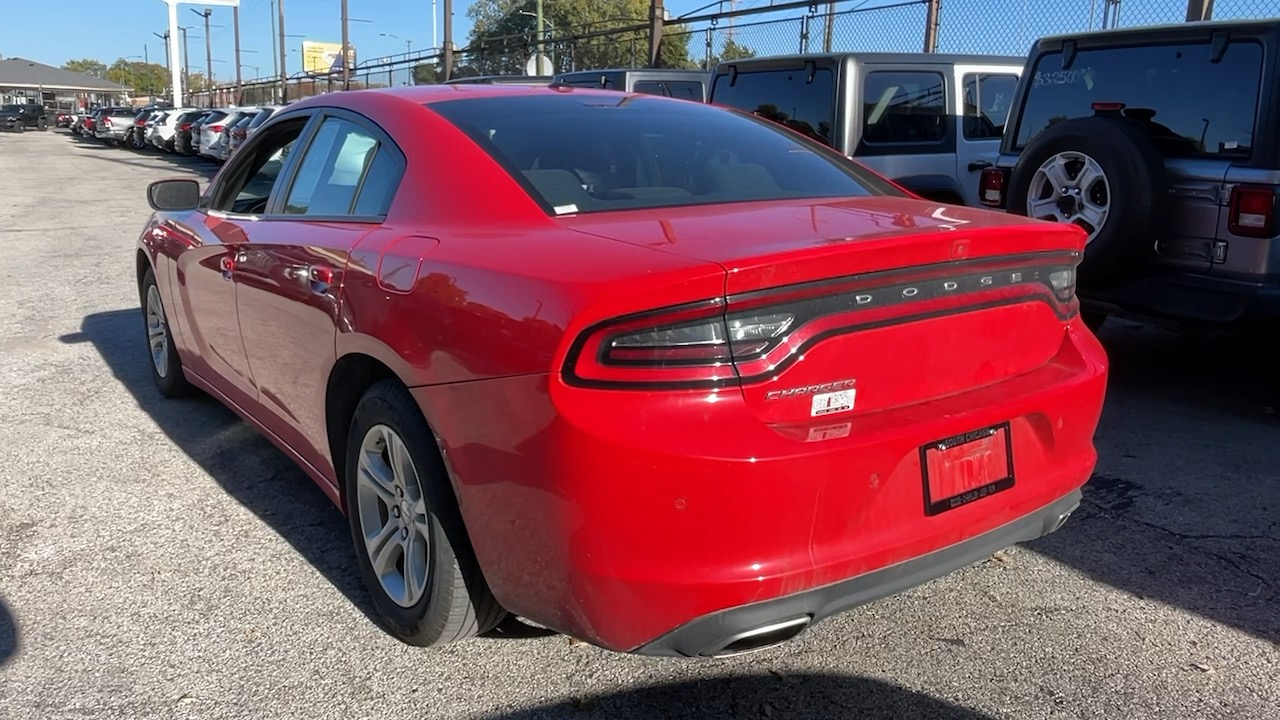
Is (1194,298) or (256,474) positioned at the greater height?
(1194,298)

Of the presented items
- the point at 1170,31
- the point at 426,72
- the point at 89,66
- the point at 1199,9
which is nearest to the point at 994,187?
the point at 1170,31

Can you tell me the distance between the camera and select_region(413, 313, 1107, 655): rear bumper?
7.27 ft

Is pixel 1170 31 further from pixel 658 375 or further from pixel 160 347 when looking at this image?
pixel 160 347

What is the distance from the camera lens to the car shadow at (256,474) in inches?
144

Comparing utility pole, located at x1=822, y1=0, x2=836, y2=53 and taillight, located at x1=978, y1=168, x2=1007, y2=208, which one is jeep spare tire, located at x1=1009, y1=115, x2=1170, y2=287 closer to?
taillight, located at x1=978, y1=168, x2=1007, y2=208

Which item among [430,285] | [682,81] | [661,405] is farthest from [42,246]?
[661,405]

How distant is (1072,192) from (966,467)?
11.0ft

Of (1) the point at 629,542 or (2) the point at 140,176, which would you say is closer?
(1) the point at 629,542

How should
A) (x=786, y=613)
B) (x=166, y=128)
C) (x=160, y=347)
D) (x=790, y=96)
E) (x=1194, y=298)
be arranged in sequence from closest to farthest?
(x=786, y=613) < (x=1194, y=298) < (x=160, y=347) < (x=790, y=96) < (x=166, y=128)

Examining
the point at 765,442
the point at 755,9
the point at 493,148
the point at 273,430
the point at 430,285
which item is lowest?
the point at 273,430

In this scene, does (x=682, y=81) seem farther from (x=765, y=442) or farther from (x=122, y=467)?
(x=765, y=442)

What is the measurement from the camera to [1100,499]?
4184 mm

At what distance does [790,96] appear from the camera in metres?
8.16

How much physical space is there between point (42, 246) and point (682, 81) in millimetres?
7255
